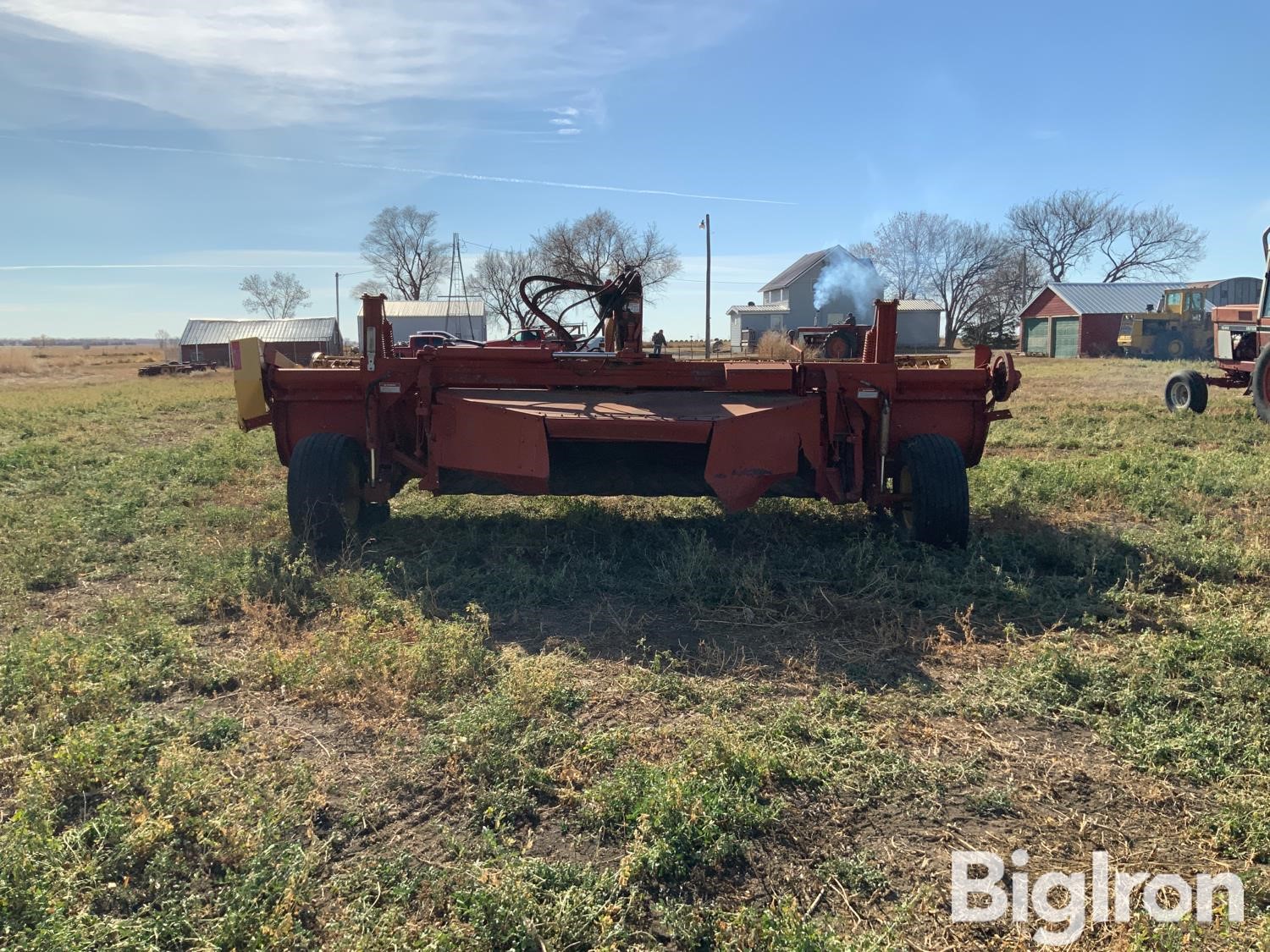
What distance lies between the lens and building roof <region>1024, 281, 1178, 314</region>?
1713 inches

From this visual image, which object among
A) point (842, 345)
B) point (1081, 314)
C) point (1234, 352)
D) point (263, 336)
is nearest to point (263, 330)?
point (263, 336)

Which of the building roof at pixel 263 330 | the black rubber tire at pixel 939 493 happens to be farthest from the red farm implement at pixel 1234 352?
the building roof at pixel 263 330

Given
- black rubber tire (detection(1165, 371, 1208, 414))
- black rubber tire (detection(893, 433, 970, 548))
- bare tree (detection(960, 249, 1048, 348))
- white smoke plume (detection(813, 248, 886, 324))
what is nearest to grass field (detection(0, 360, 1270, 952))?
black rubber tire (detection(893, 433, 970, 548))

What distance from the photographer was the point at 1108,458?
925 centimetres

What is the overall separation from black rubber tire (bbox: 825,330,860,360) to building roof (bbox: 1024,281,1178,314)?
97.6ft

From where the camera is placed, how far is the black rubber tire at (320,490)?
5.81 metres

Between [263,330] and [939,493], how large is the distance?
52527 millimetres

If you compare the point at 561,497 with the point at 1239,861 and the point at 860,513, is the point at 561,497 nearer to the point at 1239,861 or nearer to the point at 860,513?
the point at 860,513

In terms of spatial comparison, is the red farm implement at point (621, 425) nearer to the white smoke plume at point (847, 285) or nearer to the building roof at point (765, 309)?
the white smoke plume at point (847, 285)

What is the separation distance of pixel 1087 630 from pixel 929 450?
5.13ft

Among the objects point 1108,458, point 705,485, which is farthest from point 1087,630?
point 1108,458

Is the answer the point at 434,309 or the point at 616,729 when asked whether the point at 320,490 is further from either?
the point at 434,309

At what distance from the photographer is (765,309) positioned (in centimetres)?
6138

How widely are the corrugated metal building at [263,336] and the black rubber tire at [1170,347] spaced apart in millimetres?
37724
